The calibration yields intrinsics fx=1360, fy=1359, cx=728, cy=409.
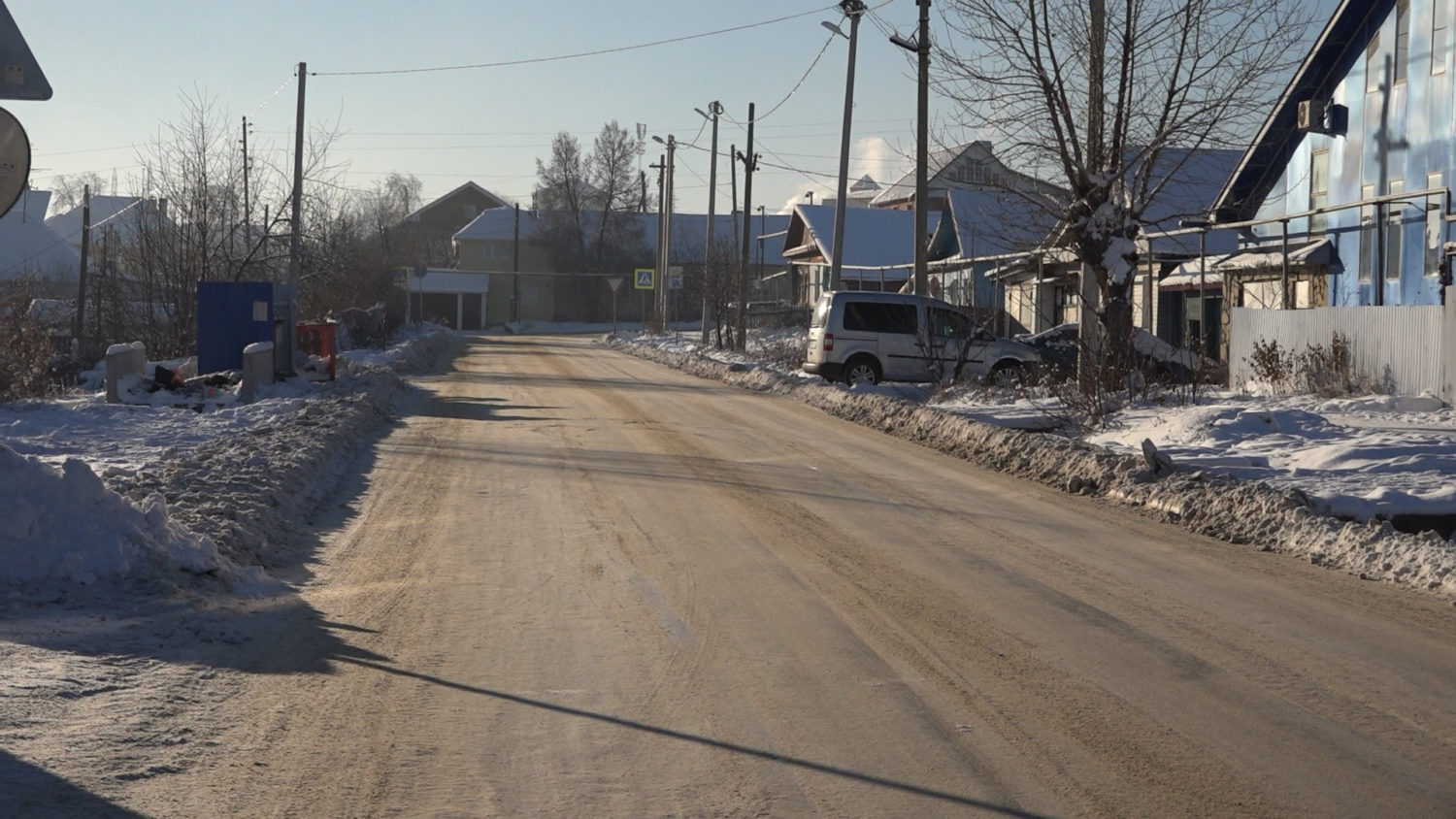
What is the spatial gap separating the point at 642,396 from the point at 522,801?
2005 cm

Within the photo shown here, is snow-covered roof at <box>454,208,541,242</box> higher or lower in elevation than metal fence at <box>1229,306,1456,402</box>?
higher

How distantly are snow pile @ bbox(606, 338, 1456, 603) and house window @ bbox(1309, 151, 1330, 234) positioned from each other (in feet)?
38.3

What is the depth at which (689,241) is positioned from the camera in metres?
102

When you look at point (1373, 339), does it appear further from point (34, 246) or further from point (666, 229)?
point (34, 246)

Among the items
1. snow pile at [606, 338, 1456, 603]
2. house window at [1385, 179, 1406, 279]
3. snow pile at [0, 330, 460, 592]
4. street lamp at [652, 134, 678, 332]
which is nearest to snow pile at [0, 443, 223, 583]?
snow pile at [0, 330, 460, 592]

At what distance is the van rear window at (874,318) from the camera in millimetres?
26156

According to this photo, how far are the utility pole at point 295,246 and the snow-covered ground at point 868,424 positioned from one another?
2002 mm

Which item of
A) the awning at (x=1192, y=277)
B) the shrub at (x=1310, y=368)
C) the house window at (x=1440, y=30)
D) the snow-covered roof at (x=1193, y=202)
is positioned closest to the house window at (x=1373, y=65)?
the house window at (x=1440, y=30)

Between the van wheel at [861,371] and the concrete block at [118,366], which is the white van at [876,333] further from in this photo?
the concrete block at [118,366]

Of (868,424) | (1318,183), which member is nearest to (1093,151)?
(868,424)

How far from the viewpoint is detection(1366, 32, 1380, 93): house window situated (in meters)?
25.7

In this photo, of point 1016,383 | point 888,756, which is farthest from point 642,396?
point 888,756

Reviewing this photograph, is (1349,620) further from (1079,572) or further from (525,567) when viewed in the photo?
(525,567)

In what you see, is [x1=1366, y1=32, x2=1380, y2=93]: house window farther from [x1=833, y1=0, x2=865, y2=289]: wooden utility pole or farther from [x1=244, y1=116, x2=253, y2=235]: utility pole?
[x1=244, y1=116, x2=253, y2=235]: utility pole
